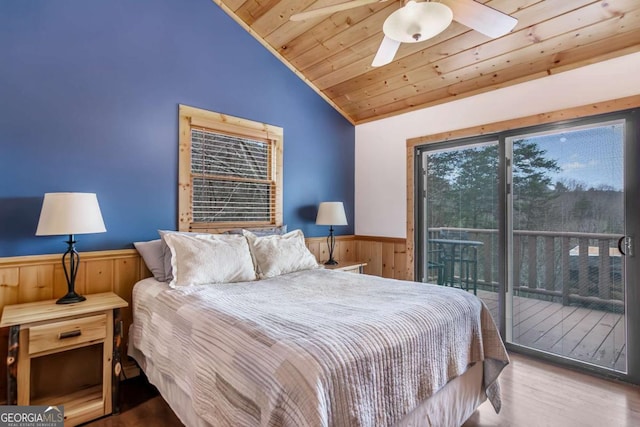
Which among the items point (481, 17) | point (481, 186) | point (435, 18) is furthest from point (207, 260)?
point (481, 186)

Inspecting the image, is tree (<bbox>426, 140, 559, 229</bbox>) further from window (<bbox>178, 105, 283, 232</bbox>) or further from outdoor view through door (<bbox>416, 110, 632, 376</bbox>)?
window (<bbox>178, 105, 283, 232</bbox>)

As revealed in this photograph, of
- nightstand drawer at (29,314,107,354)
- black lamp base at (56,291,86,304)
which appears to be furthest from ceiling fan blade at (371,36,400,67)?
black lamp base at (56,291,86,304)

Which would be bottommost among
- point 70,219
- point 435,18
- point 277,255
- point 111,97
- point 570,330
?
point 570,330

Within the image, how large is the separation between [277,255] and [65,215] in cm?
144

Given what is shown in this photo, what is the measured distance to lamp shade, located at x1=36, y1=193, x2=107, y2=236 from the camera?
6.53ft

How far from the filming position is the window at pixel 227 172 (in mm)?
2893

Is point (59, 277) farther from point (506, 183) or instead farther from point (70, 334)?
point (506, 183)

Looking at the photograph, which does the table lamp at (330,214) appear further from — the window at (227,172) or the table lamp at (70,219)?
the table lamp at (70,219)

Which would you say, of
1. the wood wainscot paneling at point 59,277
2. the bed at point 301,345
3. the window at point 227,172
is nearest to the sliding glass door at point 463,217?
the bed at point 301,345

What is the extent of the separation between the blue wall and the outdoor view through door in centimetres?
224

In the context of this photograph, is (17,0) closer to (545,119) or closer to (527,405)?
(545,119)

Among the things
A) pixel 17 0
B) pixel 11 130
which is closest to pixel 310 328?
pixel 11 130

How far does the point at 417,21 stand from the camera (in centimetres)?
176

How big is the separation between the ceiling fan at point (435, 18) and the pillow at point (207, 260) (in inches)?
65.3
